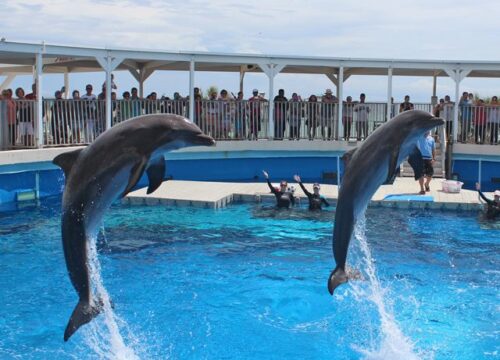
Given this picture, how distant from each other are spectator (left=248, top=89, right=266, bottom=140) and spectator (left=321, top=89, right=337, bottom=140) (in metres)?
1.97

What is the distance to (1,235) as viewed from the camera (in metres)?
13.8

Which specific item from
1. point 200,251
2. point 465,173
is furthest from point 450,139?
point 200,251

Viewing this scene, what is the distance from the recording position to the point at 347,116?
2222cm

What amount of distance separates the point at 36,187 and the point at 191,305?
9.34 m

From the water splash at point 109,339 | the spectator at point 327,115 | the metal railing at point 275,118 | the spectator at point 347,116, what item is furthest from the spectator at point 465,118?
the water splash at point 109,339

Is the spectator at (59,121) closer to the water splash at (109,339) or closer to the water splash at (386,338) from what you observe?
the water splash at (109,339)

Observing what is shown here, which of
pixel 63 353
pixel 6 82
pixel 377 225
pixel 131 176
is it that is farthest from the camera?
pixel 6 82

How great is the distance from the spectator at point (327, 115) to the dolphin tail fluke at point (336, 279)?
15936 millimetres

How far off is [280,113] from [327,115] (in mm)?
1530

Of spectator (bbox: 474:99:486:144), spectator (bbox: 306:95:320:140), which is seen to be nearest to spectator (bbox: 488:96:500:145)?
spectator (bbox: 474:99:486:144)

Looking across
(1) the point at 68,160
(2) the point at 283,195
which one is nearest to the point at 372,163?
(1) the point at 68,160

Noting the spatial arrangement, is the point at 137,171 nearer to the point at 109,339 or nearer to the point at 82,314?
the point at 82,314

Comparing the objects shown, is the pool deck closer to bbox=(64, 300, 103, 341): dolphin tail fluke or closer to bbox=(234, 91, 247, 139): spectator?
bbox=(234, 91, 247, 139): spectator

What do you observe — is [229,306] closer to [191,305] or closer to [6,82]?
[191,305]
